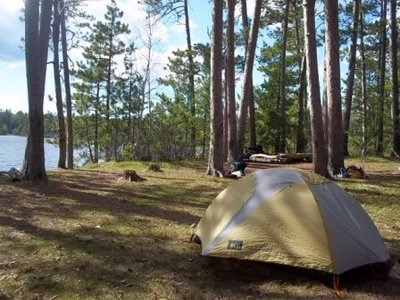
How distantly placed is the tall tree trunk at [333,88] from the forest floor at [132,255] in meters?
2.27

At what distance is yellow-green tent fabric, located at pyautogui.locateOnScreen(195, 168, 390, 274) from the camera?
4.62m

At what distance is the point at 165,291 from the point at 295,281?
1390mm

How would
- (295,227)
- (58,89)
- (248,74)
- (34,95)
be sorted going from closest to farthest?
(295,227) → (34,95) → (248,74) → (58,89)

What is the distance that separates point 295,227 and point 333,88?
7560 mm

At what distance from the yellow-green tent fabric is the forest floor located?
0.71 ft

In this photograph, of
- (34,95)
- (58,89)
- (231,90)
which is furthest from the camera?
(58,89)

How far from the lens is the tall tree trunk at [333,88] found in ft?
37.0

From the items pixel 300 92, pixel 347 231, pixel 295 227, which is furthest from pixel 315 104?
pixel 300 92

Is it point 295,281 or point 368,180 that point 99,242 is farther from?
point 368,180

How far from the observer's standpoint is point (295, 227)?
189 inches

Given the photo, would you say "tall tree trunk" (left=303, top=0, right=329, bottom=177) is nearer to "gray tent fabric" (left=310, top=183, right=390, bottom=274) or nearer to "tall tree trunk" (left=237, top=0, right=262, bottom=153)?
"tall tree trunk" (left=237, top=0, right=262, bottom=153)

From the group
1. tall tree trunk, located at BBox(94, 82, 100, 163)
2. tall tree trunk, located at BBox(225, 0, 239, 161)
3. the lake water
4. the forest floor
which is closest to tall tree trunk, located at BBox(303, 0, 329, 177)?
the forest floor

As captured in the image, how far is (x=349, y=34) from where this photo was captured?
19672 millimetres

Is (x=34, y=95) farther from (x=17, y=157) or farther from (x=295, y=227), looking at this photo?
(x=17, y=157)
